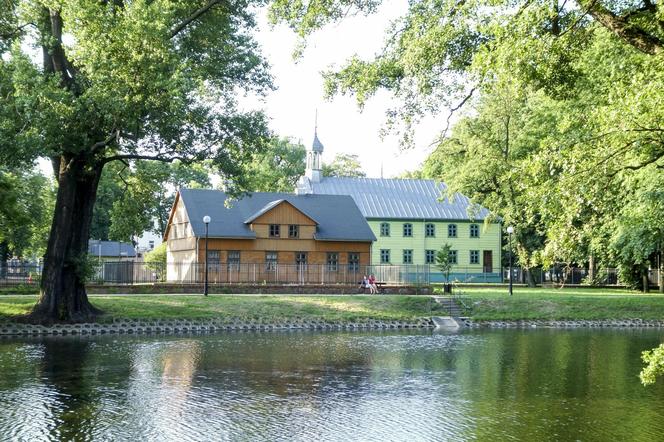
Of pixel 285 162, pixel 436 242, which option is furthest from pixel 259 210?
pixel 285 162

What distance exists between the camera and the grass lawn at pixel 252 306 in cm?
2917

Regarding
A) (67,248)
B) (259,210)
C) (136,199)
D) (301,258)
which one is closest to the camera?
(67,248)

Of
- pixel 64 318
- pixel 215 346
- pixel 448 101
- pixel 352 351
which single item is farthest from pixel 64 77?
pixel 448 101

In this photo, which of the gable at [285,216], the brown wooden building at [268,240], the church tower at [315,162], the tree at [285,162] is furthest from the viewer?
the tree at [285,162]

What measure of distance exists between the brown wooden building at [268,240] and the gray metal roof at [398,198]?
34.0 ft

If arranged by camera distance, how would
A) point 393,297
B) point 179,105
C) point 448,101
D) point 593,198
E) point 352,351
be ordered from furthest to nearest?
point 393,297, point 352,351, point 179,105, point 448,101, point 593,198

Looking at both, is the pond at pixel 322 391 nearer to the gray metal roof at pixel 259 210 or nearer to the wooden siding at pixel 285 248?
the wooden siding at pixel 285 248

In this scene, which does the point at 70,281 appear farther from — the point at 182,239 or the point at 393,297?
the point at 182,239

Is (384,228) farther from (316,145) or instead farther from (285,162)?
(285,162)

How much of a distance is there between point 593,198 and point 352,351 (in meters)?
12.9

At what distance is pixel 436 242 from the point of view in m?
60.5

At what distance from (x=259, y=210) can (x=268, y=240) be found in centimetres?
248

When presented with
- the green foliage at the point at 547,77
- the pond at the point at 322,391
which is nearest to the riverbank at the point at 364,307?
the pond at the point at 322,391

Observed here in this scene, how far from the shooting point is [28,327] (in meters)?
25.7
